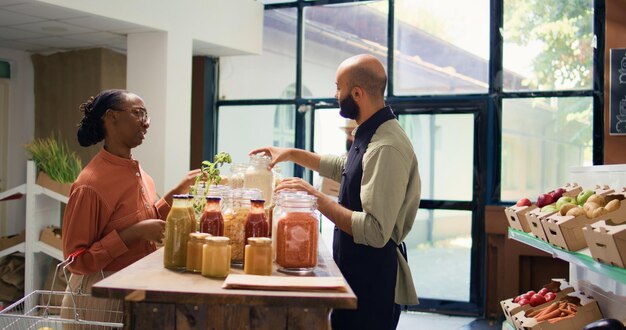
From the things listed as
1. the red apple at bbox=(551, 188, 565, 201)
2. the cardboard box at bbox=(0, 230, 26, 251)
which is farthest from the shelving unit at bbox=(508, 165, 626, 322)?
the cardboard box at bbox=(0, 230, 26, 251)

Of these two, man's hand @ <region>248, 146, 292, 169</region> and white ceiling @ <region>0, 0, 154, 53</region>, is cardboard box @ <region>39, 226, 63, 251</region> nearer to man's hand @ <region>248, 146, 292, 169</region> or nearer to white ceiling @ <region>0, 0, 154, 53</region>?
white ceiling @ <region>0, 0, 154, 53</region>

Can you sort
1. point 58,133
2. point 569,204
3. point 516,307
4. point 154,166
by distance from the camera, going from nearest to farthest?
point 569,204 < point 516,307 < point 154,166 < point 58,133

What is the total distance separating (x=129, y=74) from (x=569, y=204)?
385 cm

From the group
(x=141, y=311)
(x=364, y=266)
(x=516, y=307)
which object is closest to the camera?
(x=141, y=311)

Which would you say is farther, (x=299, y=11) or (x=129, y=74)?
(x=299, y=11)

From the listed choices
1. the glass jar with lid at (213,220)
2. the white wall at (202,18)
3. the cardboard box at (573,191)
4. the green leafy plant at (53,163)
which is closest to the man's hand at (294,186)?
the glass jar with lid at (213,220)

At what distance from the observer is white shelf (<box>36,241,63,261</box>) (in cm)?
527

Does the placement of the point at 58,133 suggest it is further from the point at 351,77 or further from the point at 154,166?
the point at 351,77

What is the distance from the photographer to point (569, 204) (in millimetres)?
2994

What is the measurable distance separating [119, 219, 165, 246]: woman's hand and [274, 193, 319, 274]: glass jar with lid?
0.59 m

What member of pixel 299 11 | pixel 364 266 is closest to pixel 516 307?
pixel 364 266

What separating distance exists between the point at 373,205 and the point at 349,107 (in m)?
0.47

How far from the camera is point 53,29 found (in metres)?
5.43

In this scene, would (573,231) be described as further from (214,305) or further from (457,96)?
(457,96)
